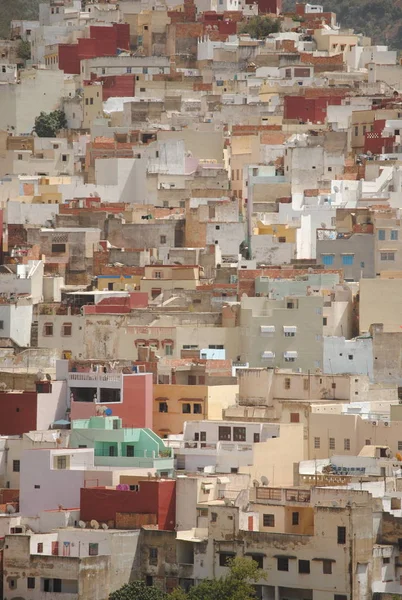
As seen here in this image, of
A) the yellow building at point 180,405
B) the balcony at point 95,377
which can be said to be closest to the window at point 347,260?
the yellow building at point 180,405

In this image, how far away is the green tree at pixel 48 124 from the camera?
86438 mm

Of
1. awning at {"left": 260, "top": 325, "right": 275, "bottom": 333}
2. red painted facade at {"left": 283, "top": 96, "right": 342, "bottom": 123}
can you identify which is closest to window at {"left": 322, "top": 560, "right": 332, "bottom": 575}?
awning at {"left": 260, "top": 325, "right": 275, "bottom": 333}

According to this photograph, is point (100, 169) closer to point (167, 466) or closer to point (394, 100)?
point (394, 100)

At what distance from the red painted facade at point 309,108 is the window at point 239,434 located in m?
31.7

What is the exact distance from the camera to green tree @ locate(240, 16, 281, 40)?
97062mm

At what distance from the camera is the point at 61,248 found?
69938mm

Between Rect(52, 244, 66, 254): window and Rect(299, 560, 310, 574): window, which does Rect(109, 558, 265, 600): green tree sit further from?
Rect(52, 244, 66, 254): window

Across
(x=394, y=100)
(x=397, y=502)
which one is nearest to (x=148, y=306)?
(x=397, y=502)

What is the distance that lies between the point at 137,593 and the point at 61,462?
540 centimetres

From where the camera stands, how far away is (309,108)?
85375mm

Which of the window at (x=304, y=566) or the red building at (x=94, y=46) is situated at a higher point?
the red building at (x=94, y=46)

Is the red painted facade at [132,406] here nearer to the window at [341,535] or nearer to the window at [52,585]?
the window at [52,585]

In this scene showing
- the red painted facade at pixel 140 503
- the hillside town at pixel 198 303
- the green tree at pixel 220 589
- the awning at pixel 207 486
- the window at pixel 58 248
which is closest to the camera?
the green tree at pixel 220 589

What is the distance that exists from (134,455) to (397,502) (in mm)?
6358
